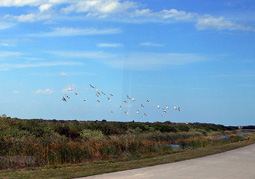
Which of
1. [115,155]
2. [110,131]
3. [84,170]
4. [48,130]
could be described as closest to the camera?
[84,170]

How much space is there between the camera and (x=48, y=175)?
40.7 feet

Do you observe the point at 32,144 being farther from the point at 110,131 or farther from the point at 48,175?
the point at 110,131

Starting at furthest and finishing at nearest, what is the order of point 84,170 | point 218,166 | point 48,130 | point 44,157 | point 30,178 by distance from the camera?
point 48,130 < point 44,157 < point 218,166 < point 84,170 < point 30,178

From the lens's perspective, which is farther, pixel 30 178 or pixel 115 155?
pixel 115 155

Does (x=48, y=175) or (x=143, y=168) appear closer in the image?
(x=48, y=175)

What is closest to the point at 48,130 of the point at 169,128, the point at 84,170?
the point at 84,170

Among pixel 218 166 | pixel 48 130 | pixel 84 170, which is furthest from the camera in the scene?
pixel 48 130

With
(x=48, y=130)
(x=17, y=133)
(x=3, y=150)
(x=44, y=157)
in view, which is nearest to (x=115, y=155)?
(x=44, y=157)

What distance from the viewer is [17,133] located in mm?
25266

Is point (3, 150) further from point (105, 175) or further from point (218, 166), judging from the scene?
point (218, 166)

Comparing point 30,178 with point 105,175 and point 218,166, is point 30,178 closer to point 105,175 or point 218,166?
point 105,175

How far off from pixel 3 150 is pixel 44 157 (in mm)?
2734

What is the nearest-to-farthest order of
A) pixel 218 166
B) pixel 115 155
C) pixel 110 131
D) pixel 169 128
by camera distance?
pixel 218 166
pixel 115 155
pixel 110 131
pixel 169 128

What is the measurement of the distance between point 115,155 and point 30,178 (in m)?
8.51
